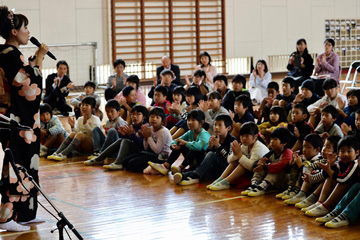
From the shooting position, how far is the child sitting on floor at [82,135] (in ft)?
20.9

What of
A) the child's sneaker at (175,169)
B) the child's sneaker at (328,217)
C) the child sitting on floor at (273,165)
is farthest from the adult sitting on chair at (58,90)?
the child's sneaker at (328,217)

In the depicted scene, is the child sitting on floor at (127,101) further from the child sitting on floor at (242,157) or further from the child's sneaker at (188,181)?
the child sitting on floor at (242,157)

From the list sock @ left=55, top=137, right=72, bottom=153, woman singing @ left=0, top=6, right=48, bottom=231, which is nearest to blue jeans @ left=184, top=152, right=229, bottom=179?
woman singing @ left=0, top=6, right=48, bottom=231

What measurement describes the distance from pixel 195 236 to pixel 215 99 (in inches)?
105

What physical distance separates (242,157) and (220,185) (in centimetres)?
30

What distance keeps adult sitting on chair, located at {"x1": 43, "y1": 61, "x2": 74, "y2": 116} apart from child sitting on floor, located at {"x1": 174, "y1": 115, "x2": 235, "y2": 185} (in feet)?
13.2

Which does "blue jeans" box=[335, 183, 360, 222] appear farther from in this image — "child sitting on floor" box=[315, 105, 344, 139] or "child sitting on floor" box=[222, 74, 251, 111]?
"child sitting on floor" box=[222, 74, 251, 111]

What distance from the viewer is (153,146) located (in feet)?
18.4

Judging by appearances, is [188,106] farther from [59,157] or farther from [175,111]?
[59,157]

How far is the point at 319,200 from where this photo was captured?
4.10 m

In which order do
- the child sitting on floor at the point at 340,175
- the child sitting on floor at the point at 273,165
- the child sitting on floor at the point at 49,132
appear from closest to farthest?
the child sitting on floor at the point at 340,175 < the child sitting on floor at the point at 273,165 < the child sitting on floor at the point at 49,132

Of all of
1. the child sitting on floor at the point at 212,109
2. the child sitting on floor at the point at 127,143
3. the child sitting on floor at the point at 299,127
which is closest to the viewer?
the child sitting on floor at the point at 299,127

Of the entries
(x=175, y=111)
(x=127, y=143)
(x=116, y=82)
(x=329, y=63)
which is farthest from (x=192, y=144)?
(x=329, y=63)

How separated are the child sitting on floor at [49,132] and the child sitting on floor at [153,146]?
3.97ft
